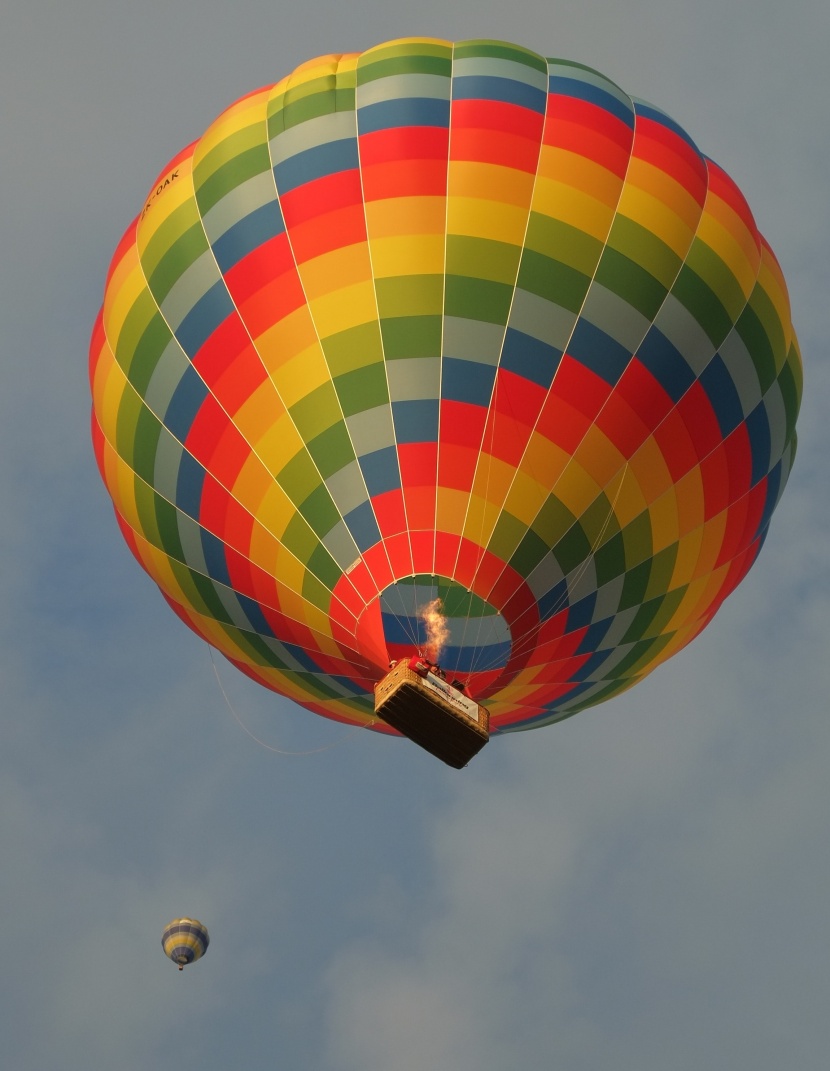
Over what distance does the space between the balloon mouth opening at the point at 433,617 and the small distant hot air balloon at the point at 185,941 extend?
8389 millimetres

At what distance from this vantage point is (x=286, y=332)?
50.3 feet

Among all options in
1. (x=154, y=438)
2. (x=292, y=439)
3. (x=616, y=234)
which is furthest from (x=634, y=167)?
(x=154, y=438)

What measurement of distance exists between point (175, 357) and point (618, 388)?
13.2 ft

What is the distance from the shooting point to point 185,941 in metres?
21.8

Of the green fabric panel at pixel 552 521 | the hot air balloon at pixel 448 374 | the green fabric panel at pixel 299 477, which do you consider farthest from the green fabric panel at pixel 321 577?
the green fabric panel at pixel 552 521

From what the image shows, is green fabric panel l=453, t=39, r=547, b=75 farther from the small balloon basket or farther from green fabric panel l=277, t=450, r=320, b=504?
the small balloon basket

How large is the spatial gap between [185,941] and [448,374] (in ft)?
32.3

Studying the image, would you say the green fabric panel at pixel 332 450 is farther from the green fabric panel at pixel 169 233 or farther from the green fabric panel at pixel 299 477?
the green fabric panel at pixel 169 233

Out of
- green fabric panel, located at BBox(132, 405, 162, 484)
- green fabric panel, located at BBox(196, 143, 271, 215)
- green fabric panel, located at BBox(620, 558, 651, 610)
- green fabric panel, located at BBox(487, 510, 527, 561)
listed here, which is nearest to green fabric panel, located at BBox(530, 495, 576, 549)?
green fabric panel, located at BBox(487, 510, 527, 561)

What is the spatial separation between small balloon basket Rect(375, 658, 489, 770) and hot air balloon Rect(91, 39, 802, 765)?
0.14 m

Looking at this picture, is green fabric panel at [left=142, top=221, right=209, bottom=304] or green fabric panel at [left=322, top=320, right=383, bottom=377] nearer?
green fabric panel at [left=322, top=320, right=383, bottom=377]

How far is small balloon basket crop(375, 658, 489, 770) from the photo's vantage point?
45.9 feet

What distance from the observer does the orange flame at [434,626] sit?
1470 centimetres

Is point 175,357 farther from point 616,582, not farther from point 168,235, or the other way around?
point 616,582
